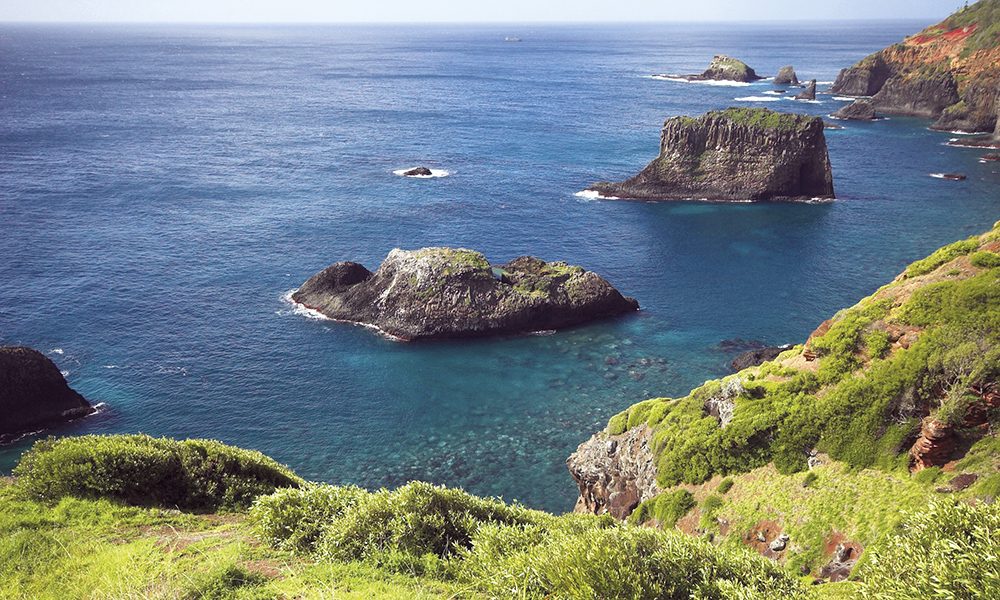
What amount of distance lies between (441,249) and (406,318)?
9928 mm

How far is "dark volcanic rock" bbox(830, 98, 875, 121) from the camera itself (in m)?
194

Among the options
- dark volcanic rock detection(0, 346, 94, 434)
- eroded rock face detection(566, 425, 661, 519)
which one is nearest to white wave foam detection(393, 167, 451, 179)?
dark volcanic rock detection(0, 346, 94, 434)

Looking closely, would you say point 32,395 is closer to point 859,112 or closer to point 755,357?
point 755,357

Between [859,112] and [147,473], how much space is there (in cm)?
21644

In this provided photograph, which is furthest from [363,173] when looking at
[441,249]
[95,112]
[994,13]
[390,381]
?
[994,13]

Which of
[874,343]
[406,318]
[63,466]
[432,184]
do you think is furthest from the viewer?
[432,184]

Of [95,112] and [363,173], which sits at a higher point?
[95,112]

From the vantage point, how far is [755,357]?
222ft

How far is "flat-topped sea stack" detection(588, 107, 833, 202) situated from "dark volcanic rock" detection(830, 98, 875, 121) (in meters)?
84.4

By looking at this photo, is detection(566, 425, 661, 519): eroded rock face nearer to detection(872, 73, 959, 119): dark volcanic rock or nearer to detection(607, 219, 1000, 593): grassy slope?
detection(607, 219, 1000, 593): grassy slope

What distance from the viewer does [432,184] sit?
443 feet

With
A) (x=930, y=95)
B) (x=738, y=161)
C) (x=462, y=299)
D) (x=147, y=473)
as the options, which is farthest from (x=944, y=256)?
(x=930, y=95)

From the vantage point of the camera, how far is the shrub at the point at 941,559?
17047mm

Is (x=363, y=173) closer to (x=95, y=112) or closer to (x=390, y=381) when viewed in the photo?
(x=390, y=381)
